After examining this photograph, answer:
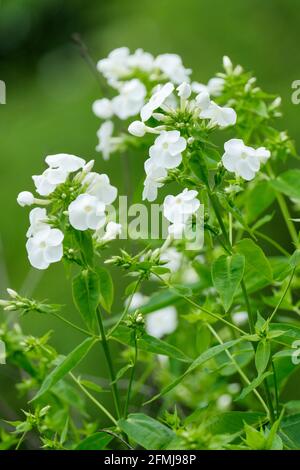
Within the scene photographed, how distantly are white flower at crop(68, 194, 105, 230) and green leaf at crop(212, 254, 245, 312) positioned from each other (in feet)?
0.42

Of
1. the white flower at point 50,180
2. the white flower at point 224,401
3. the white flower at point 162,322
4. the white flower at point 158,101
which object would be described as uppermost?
the white flower at point 158,101

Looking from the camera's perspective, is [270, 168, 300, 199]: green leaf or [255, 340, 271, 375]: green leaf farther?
[270, 168, 300, 199]: green leaf

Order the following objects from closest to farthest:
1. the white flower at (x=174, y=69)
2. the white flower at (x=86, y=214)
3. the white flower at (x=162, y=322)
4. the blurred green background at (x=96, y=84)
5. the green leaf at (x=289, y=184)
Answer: the white flower at (x=86, y=214) < the green leaf at (x=289, y=184) < the white flower at (x=174, y=69) < the white flower at (x=162, y=322) < the blurred green background at (x=96, y=84)

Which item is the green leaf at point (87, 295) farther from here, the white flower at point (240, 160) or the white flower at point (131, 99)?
the white flower at point (131, 99)

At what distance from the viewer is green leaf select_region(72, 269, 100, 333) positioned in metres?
0.90

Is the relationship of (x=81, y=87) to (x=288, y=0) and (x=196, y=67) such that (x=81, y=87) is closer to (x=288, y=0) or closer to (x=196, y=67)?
(x=196, y=67)

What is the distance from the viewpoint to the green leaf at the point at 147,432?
34.3 inches

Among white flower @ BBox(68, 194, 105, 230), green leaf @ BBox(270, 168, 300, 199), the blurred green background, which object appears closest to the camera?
white flower @ BBox(68, 194, 105, 230)

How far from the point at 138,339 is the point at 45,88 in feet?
7.26

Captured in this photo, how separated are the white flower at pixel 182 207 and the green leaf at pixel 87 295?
0.11m

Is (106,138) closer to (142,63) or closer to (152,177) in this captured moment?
(142,63)

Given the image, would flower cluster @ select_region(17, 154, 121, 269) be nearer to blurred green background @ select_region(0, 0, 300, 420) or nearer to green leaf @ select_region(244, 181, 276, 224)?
green leaf @ select_region(244, 181, 276, 224)

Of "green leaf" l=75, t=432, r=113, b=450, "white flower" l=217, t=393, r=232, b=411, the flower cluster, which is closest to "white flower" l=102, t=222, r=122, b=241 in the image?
the flower cluster

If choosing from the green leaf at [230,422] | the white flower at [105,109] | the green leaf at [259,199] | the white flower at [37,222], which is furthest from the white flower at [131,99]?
the green leaf at [230,422]
